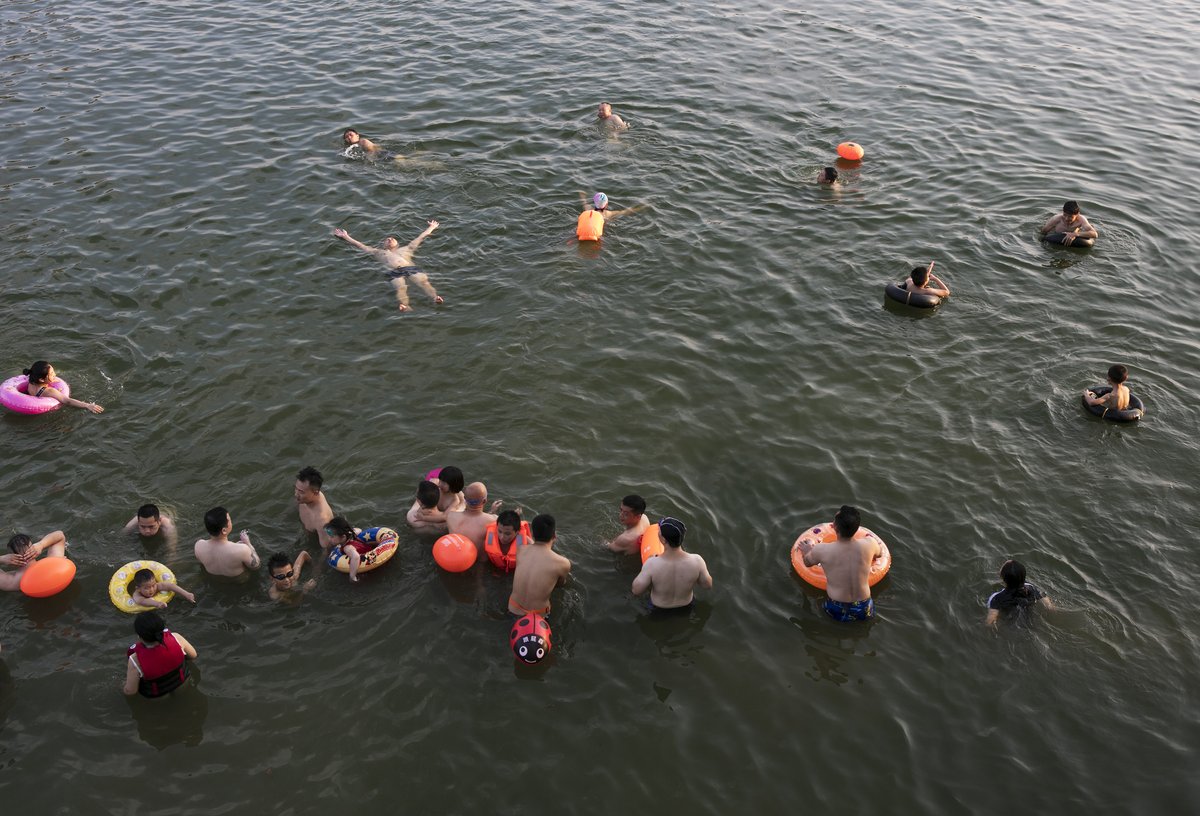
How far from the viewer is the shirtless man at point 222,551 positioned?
34.2 feet

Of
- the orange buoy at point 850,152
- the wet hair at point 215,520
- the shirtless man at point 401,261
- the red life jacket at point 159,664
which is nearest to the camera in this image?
the red life jacket at point 159,664

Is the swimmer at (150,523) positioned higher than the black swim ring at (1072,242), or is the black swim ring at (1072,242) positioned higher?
the black swim ring at (1072,242)

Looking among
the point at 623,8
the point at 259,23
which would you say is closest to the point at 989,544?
the point at 623,8

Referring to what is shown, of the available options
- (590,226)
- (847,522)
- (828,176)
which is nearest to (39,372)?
(590,226)

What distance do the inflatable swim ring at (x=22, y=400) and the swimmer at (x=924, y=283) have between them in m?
13.9

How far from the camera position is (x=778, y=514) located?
38.1ft

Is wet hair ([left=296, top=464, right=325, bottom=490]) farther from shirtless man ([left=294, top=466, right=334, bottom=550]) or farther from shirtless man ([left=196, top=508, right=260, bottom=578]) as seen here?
shirtless man ([left=196, top=508, right=260, bottom=578])

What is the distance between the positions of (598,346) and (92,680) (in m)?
8.58

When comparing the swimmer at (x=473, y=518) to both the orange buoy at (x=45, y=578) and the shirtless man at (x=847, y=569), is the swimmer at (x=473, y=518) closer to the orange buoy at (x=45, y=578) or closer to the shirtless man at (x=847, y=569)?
the shirtless man at (x=847, y=569)

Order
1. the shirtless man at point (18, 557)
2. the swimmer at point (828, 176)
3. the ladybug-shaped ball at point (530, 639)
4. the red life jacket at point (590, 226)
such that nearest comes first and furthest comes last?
the ladybug-shaped ball at point (530, 639), the shirtless man at point (18, 557), the red life jacket at point (590, 226), the swimmer at point (828, 176)

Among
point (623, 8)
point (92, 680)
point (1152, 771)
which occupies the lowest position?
point (92, 680)

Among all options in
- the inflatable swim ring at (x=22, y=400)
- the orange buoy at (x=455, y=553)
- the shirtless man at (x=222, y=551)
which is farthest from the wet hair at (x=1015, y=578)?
the inflatable swim ring at (x=22, y=400)

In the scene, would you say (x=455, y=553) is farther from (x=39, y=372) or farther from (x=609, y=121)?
(x=609, y=121)

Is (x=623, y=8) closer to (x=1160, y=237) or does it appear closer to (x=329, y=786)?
(x=1160, y=237)
